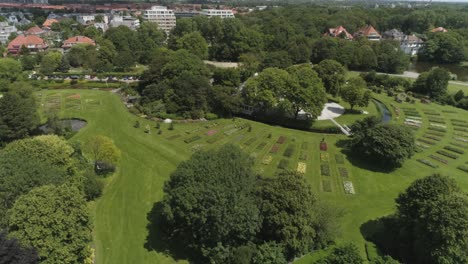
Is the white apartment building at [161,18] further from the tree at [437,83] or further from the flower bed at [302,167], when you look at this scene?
the flower bed at [302,167]

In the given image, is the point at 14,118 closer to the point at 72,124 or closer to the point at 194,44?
the point at 72,124

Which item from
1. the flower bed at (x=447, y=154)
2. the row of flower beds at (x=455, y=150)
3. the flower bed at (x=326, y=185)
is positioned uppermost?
the row of flower beds at (x=455, y=150)

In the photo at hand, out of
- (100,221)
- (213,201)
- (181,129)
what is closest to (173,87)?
(181,129)

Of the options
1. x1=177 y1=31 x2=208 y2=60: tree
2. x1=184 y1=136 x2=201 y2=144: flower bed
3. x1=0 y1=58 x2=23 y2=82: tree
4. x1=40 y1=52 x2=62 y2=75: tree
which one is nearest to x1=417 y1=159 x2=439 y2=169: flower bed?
x1=184 y1=136 x2=201 y2=144: flower bed

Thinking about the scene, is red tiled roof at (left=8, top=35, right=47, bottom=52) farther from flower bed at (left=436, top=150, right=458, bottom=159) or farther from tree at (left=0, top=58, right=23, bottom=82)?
flower bed at (left=436, top=150, right=458, bottom=159)

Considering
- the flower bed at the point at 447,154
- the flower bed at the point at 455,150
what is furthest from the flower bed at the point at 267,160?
the flower bed at the point at 455,150

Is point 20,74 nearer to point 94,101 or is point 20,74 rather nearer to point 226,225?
point 94,101
